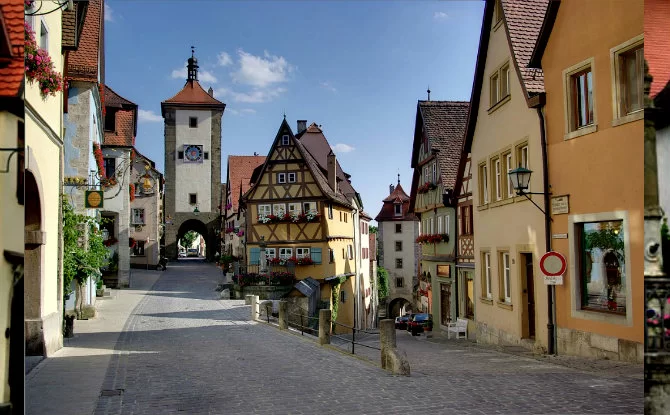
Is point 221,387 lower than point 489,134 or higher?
lower

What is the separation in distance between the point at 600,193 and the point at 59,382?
709 centimetres

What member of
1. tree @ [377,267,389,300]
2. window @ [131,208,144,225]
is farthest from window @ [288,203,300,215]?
tree @ [377,267,389,300]

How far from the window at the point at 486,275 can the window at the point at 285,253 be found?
15.5m

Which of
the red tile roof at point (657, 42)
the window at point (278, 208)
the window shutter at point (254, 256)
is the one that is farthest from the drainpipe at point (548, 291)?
the window shutter at point (254, 256)

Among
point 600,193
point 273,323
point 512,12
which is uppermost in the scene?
point 512,12

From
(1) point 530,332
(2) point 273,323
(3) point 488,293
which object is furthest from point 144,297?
(1) point 530,332

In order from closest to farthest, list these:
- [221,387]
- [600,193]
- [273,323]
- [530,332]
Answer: [600,193] < [221,387] < [530,332] < [273,323]

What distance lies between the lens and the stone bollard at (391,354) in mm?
9102

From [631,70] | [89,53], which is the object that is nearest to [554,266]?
[631,70]

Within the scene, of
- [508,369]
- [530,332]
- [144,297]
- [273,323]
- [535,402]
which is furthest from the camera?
[144,297]

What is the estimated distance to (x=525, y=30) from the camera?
13.6 m

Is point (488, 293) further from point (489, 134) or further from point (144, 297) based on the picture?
point (144, 297)

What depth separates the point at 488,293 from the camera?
1638cm

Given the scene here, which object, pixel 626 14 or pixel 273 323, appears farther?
pixel 273 323
